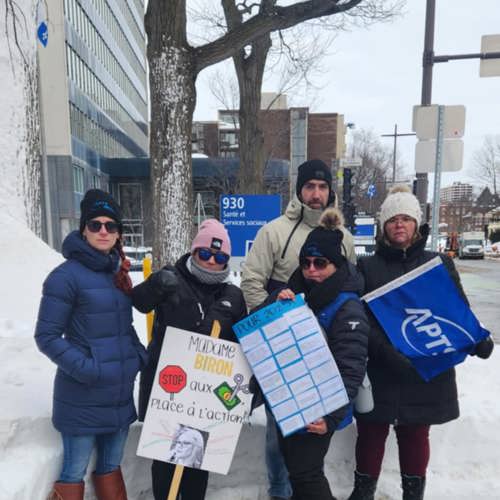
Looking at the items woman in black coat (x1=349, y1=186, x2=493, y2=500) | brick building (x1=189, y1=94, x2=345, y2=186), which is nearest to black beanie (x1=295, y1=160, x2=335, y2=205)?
woman in black coat (x1=349, y1=186, x2=493, y2=500)

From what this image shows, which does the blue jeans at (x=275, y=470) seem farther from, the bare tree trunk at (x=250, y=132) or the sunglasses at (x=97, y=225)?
the bare tree trunk at (x=250, y=132)

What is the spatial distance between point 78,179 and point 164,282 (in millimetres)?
24690

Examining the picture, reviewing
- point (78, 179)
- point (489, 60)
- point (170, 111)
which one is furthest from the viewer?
point (78, 179)

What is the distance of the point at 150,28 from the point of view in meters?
5.20

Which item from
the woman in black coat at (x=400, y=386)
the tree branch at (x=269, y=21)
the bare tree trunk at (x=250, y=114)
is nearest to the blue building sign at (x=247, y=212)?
the tree branch at (x=269, y=21)

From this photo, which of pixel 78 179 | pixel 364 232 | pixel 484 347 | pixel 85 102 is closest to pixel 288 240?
pixel 484 347

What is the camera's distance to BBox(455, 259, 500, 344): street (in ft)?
31.6

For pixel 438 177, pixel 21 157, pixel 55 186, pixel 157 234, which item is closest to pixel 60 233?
pixel 55 186

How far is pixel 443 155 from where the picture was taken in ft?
17.1

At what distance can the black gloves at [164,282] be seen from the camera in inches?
88.4

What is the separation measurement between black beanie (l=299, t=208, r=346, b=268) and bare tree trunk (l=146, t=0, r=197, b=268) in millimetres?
3262

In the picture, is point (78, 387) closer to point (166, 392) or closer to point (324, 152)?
point (166, 392)

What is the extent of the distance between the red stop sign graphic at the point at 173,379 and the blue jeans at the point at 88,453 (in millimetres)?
337

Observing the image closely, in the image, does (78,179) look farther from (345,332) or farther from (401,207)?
(345,332)
